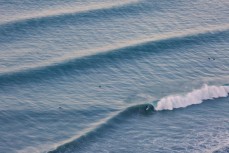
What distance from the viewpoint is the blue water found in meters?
53.9

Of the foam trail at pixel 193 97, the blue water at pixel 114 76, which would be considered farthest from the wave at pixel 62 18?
the foam trail at pixel 193 97

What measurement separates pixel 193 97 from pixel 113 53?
1354 cm

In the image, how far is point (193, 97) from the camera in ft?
201

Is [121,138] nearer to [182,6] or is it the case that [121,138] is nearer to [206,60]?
[206,60]

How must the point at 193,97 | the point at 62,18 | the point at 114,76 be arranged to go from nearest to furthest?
the point at 193,97
the point at 114,76
the point at 62,18

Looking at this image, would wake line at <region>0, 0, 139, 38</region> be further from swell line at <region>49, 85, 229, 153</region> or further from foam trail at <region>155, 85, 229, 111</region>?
swell line at <region>49, 85, 229, 153</region>

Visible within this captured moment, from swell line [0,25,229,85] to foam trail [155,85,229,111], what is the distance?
10.6m

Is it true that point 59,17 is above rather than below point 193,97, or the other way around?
above

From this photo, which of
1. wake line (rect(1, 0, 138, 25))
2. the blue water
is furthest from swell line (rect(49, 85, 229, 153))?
wake line (rect(1, 0, 138, 25))

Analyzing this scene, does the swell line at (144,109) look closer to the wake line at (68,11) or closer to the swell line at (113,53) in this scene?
the swell line at (113,53)

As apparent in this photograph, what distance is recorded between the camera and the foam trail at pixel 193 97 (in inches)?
2348

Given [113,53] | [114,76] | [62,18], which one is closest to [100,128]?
[114,76]

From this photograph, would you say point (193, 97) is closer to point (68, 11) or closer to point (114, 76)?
point (114, 76)

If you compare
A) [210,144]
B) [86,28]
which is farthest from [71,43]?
[210,144]
